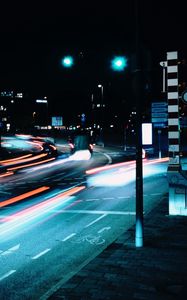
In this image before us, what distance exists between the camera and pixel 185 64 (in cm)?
1245

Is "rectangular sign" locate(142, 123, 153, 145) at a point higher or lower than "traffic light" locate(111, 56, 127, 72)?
lower

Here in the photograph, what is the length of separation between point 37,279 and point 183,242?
354 centimetres

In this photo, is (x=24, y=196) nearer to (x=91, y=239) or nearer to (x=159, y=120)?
(x=91, y=239)

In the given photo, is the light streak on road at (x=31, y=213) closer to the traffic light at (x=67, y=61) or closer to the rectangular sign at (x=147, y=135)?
the rectangular sign at (x=147, y=135)

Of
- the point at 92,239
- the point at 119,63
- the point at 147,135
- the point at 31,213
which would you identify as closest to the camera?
the point at 147,135

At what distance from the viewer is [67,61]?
19.0 metres

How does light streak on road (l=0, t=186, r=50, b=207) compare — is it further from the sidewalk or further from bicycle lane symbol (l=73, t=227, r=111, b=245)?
the sidewalk

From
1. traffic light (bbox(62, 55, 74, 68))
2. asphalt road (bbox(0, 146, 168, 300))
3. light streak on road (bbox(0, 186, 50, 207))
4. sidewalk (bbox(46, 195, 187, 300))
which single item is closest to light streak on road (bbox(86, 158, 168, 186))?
asphalt road (bbox(0, 146, 168, 300))

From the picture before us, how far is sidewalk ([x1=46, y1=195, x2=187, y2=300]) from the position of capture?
20.3 ft

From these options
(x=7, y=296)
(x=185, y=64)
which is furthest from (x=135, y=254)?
(x=185, y=64)

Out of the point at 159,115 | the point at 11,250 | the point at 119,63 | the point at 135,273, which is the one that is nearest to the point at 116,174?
the point at 119,63

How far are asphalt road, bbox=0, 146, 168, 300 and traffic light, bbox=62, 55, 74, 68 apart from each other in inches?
243

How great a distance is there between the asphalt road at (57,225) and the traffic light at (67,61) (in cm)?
616

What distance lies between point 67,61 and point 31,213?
8124mm
